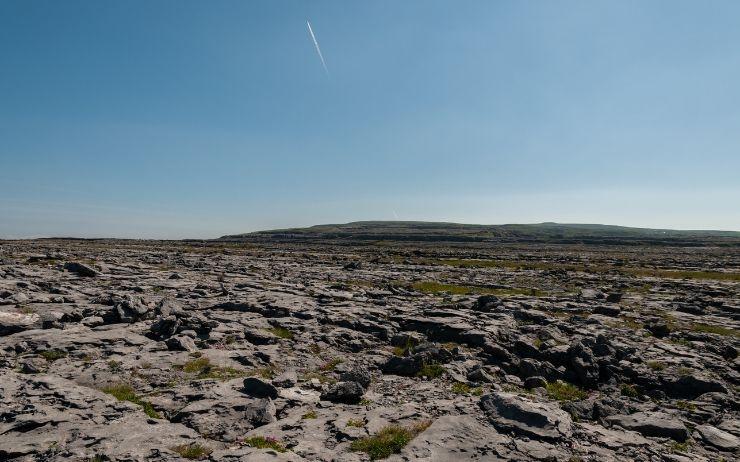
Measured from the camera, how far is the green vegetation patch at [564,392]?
1690 cm

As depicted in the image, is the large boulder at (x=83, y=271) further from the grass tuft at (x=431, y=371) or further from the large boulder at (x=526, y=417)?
the large boulder at (x=526, y=417)

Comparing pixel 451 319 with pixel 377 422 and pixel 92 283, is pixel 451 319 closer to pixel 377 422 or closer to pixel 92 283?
pixel 377 422

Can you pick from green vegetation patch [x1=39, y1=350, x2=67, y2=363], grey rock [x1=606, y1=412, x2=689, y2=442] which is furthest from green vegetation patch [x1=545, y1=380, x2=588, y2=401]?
green vegetation patch [x1=39, y1=350, x2=67, y2=363]

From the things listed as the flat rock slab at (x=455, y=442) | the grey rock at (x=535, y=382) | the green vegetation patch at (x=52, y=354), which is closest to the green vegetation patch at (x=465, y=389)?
the grey rock at (x=535, y=382)

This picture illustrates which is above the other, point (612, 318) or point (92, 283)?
point (92, 283)

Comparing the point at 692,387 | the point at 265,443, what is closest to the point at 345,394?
the point at 265,443

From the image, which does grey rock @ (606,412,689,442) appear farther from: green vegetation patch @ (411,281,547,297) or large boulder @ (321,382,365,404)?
green vegetation patch @ (411,281,547,297)

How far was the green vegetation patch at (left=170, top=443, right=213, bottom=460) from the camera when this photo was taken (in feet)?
36.6

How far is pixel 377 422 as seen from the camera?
13570 millimetres

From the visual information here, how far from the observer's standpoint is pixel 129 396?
14.5 meters

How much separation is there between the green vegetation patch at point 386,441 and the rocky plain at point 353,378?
54mm

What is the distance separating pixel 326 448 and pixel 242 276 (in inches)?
1533

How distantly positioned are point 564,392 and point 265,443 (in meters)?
12.3

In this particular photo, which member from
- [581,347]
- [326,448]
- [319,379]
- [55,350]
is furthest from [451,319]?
[55,350]
